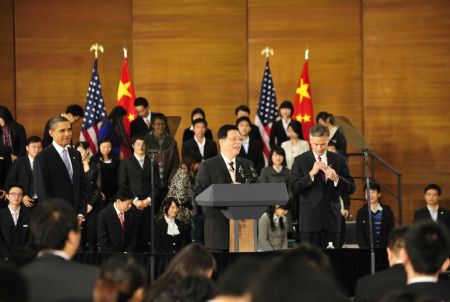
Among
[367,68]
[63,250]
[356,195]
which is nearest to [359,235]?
[356,195]

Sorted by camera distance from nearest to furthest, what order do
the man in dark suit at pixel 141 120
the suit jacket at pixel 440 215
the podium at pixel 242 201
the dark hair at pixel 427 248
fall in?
the dark hair at pixel 427 248 → the podium at pixel 242 201 → the suit jacket at pixel 440 215 → the man in dark suit at pixel 141 120

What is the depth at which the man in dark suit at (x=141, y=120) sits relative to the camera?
1122 centimetres

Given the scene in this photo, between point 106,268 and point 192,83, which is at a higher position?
point 192,83

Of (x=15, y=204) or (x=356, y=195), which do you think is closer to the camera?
(x=15, y=204)

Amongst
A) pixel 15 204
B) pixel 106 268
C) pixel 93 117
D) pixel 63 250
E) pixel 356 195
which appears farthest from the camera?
pixel 356 195

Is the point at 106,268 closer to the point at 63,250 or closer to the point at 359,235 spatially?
the point at 63,250

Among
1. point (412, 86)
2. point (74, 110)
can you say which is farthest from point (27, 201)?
point (412, 86)

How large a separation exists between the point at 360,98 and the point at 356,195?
1440 millimetres

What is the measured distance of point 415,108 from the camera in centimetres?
1323

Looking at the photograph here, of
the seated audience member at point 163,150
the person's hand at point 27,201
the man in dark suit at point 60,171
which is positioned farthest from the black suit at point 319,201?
the person's hand at point 27,201

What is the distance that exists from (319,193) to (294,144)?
318cm

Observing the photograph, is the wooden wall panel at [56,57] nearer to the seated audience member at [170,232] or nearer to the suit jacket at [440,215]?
the seated audience member at [170,232]

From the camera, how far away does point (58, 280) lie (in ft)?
11.3

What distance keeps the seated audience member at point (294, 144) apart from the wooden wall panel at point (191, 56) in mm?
2218
